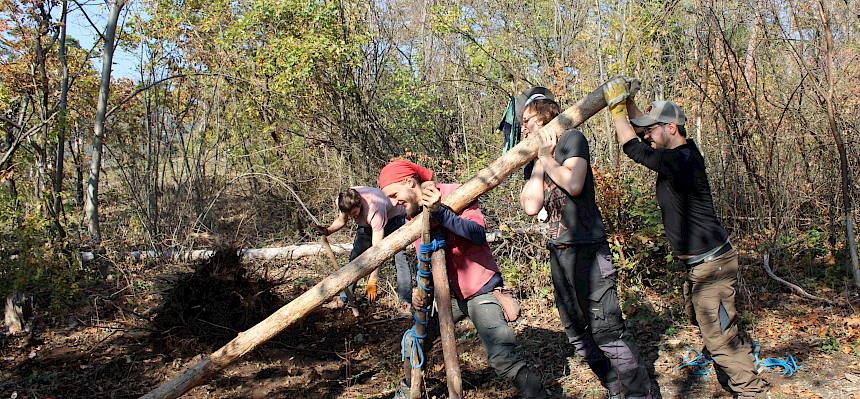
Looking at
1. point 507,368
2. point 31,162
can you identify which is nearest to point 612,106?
point 507,368

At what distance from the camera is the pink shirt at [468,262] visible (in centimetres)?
317

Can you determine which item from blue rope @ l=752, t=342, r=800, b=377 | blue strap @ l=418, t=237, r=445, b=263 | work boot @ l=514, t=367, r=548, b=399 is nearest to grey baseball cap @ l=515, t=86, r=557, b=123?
blue strap @ l=418, t=237, r=445, b=263

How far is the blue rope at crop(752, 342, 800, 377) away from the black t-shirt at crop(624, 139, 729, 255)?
1.31 metres

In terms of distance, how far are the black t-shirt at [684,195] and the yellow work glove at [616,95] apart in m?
0.19

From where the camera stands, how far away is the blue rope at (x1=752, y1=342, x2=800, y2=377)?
3889 mm

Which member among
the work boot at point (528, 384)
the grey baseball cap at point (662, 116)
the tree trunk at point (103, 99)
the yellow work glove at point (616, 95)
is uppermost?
the tree trunk at point (103, 99)

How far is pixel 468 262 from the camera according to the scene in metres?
3.20

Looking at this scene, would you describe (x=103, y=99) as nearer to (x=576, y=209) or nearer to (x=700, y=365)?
(x=576, y=209)

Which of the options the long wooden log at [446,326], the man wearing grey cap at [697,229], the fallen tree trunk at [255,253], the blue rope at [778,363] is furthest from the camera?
the fallen tree trunk at [255,253]

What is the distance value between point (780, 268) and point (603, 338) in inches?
138

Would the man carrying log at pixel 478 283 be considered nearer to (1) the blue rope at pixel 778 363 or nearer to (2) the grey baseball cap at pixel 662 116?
(2) the grey baseball cap at pixel 662 116

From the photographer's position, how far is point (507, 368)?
123 inches

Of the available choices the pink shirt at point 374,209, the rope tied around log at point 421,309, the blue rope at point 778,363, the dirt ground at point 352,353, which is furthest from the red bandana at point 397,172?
the blue rope at point 778,363

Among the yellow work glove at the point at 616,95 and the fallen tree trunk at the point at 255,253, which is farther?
the fallen tree trunk at the point at 255,253
